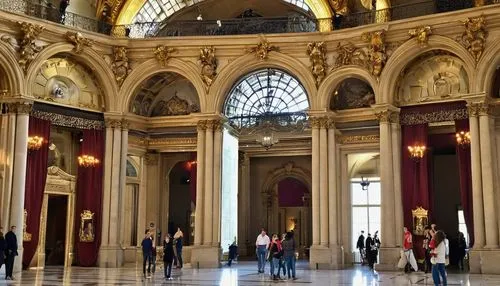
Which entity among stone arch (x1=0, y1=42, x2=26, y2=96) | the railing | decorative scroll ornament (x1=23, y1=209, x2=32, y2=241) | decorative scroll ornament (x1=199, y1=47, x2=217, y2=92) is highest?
the railing

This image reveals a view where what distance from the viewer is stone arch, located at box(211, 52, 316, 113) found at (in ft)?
72.7

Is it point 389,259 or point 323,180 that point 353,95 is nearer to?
point 323,180

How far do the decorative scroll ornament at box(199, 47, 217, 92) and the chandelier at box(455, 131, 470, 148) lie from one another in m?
8.73

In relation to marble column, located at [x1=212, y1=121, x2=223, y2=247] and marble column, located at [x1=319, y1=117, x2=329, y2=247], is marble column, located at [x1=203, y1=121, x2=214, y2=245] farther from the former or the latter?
marble column, located at [x1=319, y1=117, x2=329, y2=247]

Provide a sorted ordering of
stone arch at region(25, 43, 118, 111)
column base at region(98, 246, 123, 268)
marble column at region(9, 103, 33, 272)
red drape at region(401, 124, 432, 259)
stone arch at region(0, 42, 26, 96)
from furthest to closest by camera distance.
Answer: column base at region(98, 246, 123, 268), red drape at region(401, 124, 432, 259), stone arch at region(25, 43, 118, 111), stone arch at region(0, 42, 26, 96), marble column at region(9, 103, 33, 272)

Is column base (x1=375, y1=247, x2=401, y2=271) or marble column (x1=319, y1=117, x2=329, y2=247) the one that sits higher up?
marble column (x1=319, y1=117, x2=329, y2=247)

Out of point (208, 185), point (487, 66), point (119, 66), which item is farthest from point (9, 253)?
point (487, 66)

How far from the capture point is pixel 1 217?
19312 millimetres

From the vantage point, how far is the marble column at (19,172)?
63.8 feet

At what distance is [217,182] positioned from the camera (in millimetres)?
22344

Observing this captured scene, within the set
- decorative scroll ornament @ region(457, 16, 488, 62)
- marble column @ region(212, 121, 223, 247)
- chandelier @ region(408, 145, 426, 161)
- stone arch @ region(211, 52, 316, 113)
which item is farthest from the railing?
chandelier @ region(408, 145, 426, 161)

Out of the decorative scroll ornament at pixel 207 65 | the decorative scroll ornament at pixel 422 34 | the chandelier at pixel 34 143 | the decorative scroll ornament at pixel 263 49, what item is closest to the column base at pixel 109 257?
the chandelier at pixel 34 143

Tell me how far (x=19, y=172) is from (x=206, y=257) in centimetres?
683

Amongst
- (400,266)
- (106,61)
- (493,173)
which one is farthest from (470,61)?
(106,61)
